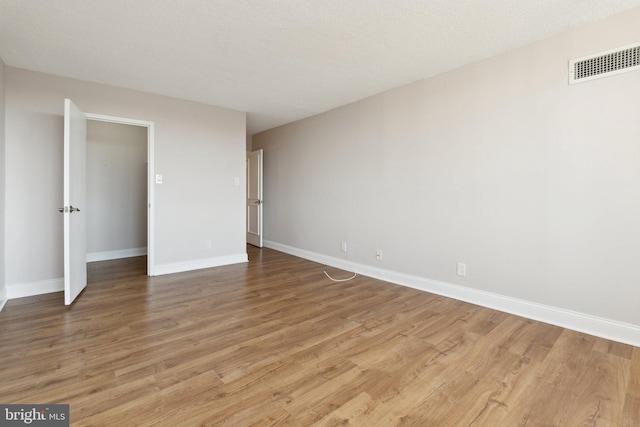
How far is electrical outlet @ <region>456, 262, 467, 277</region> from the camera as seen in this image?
3121 mm

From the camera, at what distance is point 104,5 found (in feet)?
6.88

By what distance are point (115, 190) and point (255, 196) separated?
2.46 m

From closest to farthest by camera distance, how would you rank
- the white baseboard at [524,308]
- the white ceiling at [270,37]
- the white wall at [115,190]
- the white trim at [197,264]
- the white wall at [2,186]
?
the white ceiling at [270,37], the white baseboard at [524,308], the white wall at [2,186], the white trim at [197,264], the white wall at [115,190]

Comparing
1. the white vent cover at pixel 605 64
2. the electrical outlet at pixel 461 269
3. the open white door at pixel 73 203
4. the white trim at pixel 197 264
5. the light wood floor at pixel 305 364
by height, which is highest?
the white vent cover at pixel 605 64

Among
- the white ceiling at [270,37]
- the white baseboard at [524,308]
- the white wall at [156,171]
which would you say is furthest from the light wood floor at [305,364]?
the white ceiling at [270,37]

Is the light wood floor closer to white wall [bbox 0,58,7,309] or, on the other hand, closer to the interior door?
white wall [bbox 0,58,7,309]

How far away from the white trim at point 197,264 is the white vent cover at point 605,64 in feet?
15.0

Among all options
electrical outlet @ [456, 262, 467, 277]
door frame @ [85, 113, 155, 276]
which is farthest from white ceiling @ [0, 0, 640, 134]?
electrical outlet @ [456, 262, 467, 277]

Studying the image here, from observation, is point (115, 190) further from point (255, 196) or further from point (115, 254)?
point (255, 196)

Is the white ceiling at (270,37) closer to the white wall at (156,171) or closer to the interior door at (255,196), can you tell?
the white wall at (156,171)

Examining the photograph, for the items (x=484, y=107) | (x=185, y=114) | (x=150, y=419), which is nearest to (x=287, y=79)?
(x=185, y=114)

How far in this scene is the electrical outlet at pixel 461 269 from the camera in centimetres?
312

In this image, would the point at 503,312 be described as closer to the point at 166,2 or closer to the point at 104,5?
the point at 166,2

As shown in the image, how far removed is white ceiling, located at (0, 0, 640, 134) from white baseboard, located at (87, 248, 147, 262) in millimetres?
2892
